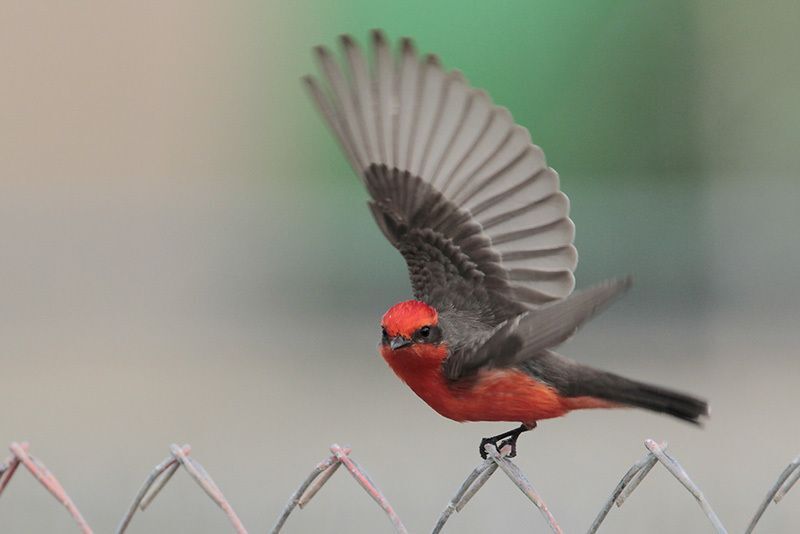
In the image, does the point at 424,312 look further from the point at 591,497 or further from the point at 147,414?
the point at 147,414

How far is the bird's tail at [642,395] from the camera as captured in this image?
2.78 meters

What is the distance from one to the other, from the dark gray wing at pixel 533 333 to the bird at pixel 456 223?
4 cm

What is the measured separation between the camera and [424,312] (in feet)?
10.6

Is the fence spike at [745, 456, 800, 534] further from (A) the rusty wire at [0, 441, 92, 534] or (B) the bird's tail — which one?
(A) the rusty wire at [0, 441, 92, 534]

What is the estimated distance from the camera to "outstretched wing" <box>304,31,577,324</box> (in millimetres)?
3525

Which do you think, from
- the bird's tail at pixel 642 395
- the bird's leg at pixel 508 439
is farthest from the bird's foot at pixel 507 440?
the bird's tail at pixel 642 395

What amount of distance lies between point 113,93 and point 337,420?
319 cm

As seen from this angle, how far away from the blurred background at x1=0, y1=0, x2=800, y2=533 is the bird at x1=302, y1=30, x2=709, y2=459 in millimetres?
4218

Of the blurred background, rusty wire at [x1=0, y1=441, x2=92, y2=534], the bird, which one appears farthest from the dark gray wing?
the blurred background

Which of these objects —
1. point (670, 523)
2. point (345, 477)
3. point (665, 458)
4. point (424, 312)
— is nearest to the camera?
point (665, 458)

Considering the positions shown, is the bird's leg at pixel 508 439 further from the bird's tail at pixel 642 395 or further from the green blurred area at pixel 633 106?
the green blurred area at pixel 633 106

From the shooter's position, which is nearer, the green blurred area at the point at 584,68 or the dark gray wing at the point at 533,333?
the dark gray wing at the point at 533,333

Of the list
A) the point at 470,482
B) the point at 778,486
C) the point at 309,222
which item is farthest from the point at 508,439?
the point at 309,222

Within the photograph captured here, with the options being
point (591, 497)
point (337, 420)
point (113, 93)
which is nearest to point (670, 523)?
point (591, 497)
